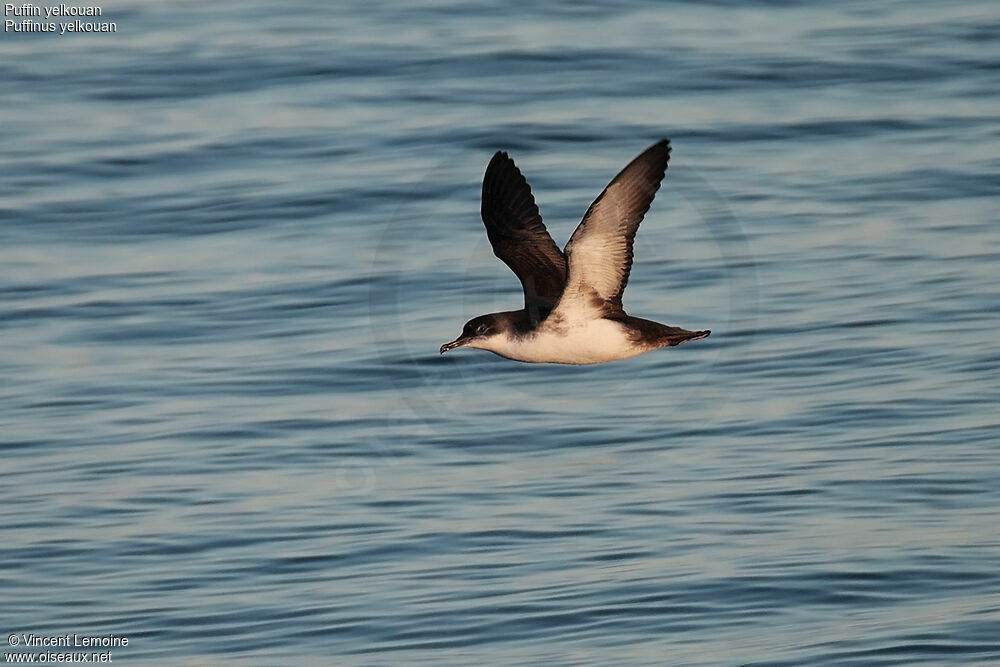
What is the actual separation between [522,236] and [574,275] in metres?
0.60

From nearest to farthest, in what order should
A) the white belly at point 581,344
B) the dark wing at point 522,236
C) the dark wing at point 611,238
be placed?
1. the dark wing at point 611,238
2. the white belly at point 581,344
3. the dark wing at point 522,236

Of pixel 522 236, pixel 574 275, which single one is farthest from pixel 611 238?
pixel 522 236

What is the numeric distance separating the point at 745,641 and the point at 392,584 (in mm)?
2148

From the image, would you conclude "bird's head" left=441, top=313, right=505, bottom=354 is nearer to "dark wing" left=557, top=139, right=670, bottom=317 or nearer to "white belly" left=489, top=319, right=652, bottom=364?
"white belly" left=489, top=319, right=652, bottom=364

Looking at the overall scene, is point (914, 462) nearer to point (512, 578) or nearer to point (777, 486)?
point (777, 486)

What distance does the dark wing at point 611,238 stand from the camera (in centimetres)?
983

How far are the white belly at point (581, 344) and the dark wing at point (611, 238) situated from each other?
0.09 metres

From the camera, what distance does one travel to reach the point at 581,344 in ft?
33.8

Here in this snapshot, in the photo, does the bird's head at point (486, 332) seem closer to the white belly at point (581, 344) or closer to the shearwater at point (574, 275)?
the shearwater at point (574, 275)

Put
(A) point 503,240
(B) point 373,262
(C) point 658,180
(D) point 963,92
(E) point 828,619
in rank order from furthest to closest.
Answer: (D) point 963,92 < (B) point 373,262 < (E) point 828,619 < (A) point 503,240 < (C) point 658,180

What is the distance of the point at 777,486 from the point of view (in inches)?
506

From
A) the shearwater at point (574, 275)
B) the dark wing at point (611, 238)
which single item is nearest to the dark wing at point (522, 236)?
the shearwater at point (574, 275)

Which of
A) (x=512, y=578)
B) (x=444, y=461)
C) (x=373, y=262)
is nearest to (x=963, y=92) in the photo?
(x=373, y=262)

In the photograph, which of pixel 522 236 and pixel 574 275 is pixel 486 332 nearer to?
pixel 522 236
